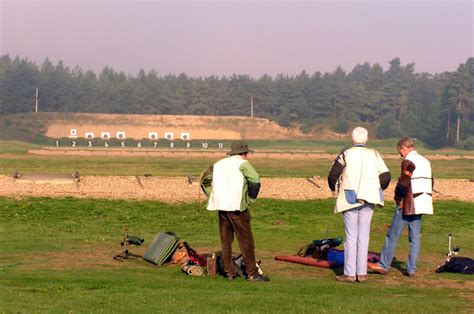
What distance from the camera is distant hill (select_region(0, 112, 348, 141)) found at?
150625mm

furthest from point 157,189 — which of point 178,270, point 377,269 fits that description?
point 377,269

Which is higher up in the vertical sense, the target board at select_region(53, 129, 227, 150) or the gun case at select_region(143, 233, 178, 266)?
the gun case at select_region(143, 233, 178, 266)

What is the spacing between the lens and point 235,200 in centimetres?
1402

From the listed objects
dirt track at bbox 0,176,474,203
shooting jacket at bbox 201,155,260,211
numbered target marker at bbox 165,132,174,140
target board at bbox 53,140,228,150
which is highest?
shooting jacket at bbox 201,155,260,211

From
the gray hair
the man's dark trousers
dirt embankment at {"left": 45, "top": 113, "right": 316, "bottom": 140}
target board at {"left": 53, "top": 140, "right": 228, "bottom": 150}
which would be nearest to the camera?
the man's dark trousers

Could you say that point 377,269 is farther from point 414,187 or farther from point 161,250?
point 161,250

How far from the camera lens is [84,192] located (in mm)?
29609

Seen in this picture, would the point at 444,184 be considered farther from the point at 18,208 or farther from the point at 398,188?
the point at 398,188

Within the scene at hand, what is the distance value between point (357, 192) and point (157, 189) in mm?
18401

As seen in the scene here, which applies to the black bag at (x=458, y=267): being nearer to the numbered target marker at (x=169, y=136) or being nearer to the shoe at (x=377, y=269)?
the shoe at (x=377, y=269)

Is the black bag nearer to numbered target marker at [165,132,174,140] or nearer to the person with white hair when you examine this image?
the person with white hair

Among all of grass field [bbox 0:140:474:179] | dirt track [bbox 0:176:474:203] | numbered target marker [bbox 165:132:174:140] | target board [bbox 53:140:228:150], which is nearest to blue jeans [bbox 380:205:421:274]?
dirt track [bbox 0:176:474:203]

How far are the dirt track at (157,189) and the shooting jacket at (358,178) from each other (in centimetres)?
1264

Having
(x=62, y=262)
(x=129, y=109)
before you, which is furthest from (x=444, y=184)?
(x=129, y=109)
